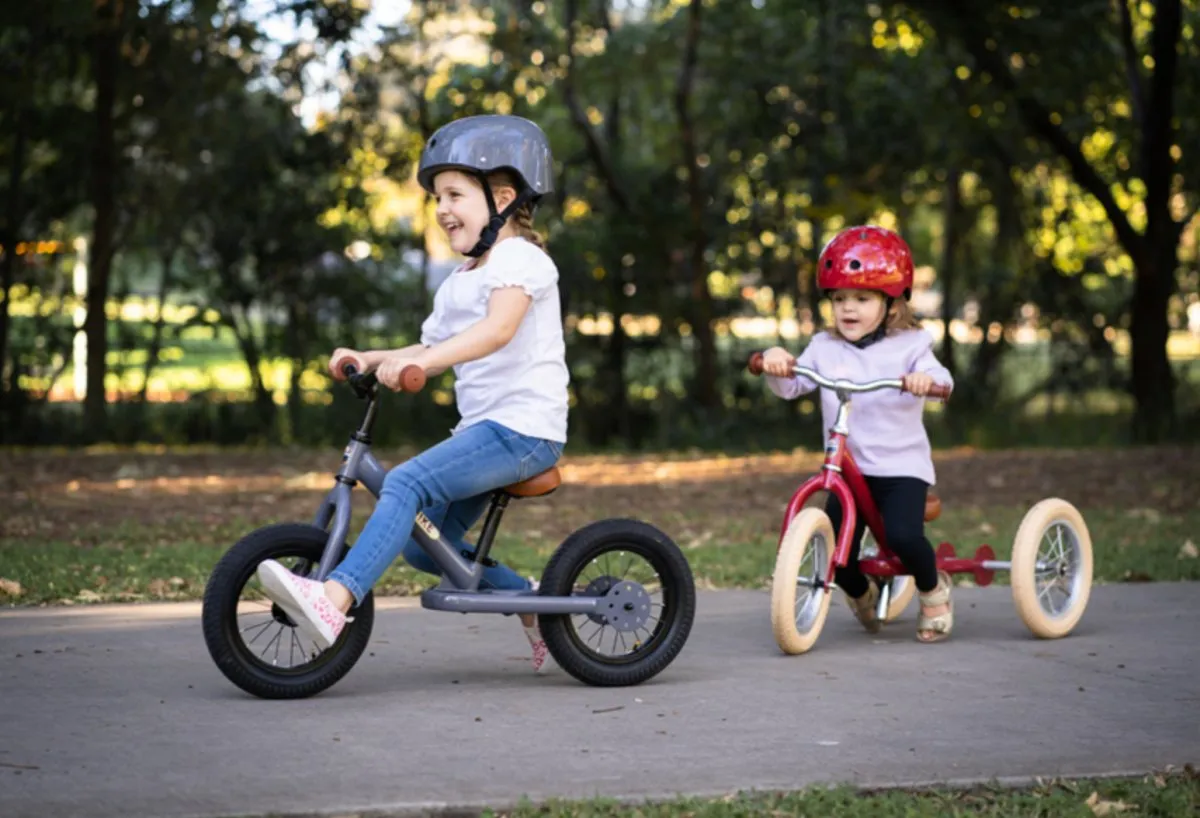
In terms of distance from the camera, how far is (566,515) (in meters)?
10.9

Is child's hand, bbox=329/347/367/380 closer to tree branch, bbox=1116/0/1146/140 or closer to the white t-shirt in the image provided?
the white t-shirt

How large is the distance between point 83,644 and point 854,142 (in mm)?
14479

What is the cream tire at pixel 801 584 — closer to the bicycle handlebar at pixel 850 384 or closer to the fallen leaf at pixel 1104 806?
the bicycle handlebar at pixel 850 384

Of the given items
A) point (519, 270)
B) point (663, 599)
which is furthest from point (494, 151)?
point (663, 599)

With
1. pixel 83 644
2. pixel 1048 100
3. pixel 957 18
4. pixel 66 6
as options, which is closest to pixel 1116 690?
pixel 83 644

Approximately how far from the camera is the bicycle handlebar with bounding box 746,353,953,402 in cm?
602

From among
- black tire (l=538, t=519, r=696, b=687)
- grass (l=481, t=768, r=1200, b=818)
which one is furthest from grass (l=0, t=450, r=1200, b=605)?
grass (l=481, t=768, r=1200, b=818)

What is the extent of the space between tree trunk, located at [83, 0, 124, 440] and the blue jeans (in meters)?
12.1

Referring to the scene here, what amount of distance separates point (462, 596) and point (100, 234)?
12513 millimetres

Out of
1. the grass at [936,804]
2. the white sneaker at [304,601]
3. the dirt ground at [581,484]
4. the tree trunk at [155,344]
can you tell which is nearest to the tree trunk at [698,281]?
the dirt ground at [581,484]

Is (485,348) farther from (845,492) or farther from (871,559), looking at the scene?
(871,559)

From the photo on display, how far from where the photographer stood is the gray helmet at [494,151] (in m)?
5.41

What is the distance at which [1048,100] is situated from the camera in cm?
1833

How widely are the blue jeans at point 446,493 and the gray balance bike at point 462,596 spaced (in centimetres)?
8
